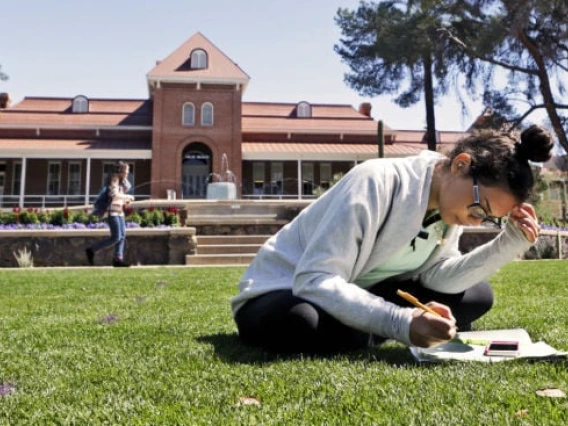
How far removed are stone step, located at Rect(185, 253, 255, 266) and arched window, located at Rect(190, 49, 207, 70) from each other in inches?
749

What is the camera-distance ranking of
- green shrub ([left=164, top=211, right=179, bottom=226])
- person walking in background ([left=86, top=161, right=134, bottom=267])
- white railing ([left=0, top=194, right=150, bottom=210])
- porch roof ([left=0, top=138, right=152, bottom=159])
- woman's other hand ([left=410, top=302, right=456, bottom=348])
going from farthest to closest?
white railing ([left=0, top=194, right=150, bottom=210]), porch roof ([left=0, top=138, right=152, bottom=159]), green shrub ([left=164, top=211, right=179, bottom=226]), person walking in background ([left=86, top=161, right=134, bottom=267]), woman's other hand ([left=410, top=302, right=456, bottom=348])

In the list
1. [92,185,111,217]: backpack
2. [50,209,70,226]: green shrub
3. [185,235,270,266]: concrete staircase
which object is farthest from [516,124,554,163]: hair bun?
[50,209,70,226]: green shrub

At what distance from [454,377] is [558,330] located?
51.0 inches

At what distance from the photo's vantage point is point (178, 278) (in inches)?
269

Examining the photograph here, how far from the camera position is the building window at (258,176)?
28.4 metres

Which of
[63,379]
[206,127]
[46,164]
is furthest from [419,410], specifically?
[46,164]

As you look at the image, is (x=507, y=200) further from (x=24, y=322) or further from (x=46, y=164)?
(x=46, y=164)

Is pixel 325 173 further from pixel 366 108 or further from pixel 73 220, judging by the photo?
pixel 73 220

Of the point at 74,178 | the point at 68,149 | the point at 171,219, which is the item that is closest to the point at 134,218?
the point at 171,219

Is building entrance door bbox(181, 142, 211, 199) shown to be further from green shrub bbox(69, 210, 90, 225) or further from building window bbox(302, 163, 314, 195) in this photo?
green shrub bbox(69, 210, 90, 225)

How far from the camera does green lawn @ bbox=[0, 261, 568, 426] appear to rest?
1.47m

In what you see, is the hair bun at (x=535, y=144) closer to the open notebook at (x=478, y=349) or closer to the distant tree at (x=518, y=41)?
the open notebook at (x=478, y=349)

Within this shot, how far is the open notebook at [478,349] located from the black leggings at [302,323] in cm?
22

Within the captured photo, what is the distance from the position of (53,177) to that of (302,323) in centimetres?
2819
